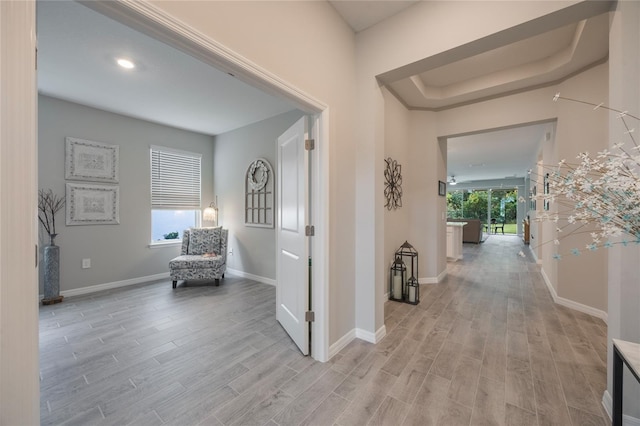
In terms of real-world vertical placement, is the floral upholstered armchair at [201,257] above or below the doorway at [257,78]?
below

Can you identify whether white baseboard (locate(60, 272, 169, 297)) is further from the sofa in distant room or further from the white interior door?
the sofa in distant room

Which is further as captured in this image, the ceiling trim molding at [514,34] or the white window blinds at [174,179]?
the white window blinds at [174,179]

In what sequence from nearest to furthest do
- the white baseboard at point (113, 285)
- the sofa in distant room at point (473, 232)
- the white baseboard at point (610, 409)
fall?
the white baseboard at point (610, 409) → the white baseboard at point (113, 285) → the sofa in distant room at point (473, 232)

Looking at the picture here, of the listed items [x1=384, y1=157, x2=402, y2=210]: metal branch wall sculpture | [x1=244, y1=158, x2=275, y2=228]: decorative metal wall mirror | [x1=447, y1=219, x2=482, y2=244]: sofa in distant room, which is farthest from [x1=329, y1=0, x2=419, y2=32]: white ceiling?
[x1=447, y1=219, x2=482, y2=244]: sofa in distant room

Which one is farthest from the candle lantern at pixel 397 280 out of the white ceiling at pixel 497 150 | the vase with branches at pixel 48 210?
the vase with branches at pixel 48 210

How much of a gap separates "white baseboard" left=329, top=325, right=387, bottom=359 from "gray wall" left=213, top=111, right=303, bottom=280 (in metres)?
2.11

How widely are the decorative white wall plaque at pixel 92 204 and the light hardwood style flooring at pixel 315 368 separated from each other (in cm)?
120

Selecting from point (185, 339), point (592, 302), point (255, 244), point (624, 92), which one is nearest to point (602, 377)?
point (592, 302)

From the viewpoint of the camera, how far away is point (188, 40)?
1224 millimetres

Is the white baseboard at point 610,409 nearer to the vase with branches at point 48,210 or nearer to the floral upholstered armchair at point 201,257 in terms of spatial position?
the floral upholstered armchair at point 201,257

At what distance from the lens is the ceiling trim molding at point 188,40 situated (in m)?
1.02

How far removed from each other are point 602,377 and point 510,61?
330 centimetres

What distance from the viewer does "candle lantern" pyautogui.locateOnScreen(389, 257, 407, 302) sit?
3.49 metres

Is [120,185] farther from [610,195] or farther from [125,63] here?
[610,195]
